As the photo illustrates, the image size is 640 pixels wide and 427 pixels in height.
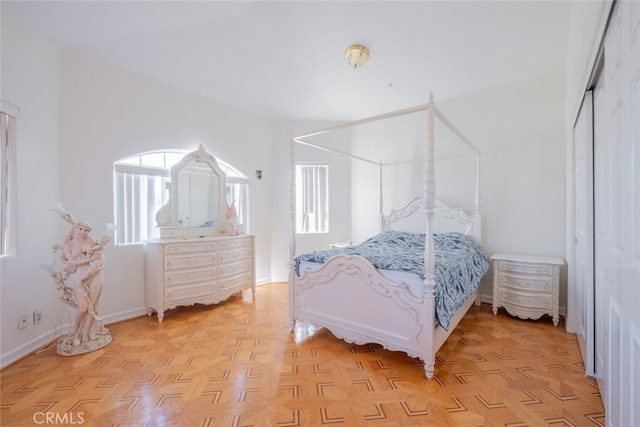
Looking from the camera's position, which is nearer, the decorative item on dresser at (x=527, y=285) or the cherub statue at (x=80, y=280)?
the cherub statue at (x=80, y=280)

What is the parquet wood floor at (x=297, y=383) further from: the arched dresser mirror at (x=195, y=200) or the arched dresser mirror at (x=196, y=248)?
the arched dresser mirror at (x=195, y=200)

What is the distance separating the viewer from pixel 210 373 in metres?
2.24

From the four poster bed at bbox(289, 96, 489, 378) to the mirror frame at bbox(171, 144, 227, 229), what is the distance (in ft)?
5.25

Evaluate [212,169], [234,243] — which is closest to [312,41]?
[212,169]

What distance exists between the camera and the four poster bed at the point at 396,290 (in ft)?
7.05

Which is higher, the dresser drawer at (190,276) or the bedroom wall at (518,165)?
the bedroom wall at (518,165)

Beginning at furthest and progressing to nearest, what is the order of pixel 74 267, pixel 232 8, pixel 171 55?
pixel 171 55
pixel 232 8
pixel 74 267

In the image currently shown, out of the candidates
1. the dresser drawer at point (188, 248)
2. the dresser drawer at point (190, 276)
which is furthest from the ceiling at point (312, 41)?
the dresser drawer at point (190, 276)

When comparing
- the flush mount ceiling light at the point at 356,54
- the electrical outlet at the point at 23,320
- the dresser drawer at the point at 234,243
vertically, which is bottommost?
the electrical outlet at the point at 23,320

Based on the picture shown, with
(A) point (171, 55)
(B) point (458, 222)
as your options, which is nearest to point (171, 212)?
(A) point (171, 55)

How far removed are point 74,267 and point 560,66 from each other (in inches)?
223

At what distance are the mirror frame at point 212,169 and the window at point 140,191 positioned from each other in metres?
0.10

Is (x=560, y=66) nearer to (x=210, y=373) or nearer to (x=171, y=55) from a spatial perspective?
(x=171, y=55)

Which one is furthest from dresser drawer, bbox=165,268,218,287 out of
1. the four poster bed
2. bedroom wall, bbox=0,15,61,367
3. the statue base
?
the four poster bed
